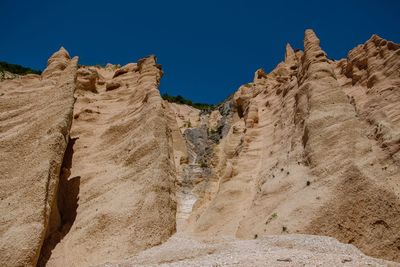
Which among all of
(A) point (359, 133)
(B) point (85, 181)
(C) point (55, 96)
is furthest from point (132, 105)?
(A) point (359, 133)

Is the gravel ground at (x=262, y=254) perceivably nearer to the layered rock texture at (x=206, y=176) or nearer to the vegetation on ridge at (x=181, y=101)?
the layered rock texture at (x=206, y=176)

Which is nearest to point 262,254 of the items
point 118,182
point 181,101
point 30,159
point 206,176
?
point 118,182

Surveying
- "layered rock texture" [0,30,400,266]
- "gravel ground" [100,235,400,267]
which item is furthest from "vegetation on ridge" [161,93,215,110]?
"gravel ground" [100,235,400,267]

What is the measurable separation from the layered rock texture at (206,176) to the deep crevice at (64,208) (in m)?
0.06

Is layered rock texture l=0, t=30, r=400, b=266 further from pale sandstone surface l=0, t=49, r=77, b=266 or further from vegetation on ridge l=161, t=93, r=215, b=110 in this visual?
vegetation on ridge l=161, t=93, r=215, b=110

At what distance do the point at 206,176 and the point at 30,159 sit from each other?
1125 centimetres

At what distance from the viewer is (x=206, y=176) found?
27234 mm

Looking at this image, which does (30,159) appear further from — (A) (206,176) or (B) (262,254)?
(A) (206,176)

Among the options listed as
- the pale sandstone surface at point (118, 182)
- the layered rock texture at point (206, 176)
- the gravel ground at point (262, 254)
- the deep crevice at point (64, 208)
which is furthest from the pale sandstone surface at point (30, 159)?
the gravel ground at point (262, 254)

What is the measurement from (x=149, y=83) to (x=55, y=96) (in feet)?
23.6

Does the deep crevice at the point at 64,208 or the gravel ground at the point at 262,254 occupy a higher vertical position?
the deep crevice at the point at 64,208

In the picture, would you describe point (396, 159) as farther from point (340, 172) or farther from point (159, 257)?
point (159, 257)

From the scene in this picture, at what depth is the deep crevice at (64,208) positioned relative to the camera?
1745 cm

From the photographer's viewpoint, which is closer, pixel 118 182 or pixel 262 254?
pixel 262 254
